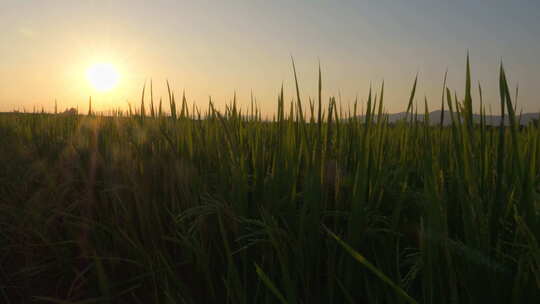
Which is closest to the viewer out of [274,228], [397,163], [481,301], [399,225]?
[481,301]

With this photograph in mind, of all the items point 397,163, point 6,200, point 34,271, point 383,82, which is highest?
point 383,82

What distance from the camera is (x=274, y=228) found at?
84 centimetres

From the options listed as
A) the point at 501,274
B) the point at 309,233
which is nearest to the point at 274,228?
the point at 309,233

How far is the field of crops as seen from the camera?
0.66 m

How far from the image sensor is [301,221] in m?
0.85

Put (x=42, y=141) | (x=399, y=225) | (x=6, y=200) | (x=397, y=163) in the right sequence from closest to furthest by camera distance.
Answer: (x=399, y=225) → (x=397, y=163) → (x=6, y=200) → (x=42, y=141)

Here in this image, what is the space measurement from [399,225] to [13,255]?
1.54m

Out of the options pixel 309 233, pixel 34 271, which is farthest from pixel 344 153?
pixel 34 271

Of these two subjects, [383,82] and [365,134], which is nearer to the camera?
[365,134]

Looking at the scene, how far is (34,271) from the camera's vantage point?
1393 mm

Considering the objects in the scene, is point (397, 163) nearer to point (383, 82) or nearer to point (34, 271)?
point (383, 82)

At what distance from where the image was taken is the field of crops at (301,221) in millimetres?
663

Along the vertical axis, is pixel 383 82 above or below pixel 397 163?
above

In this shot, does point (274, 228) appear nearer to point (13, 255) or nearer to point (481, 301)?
point (481, 301)
